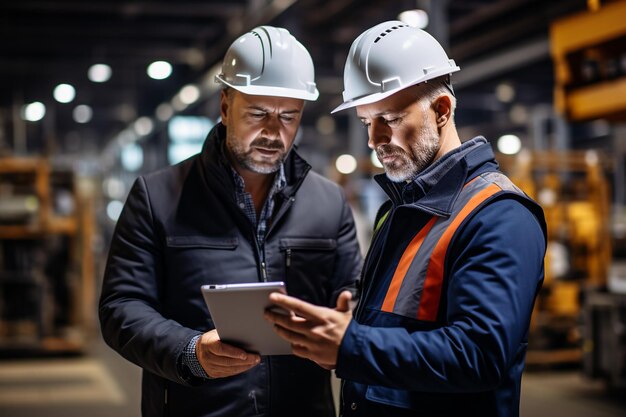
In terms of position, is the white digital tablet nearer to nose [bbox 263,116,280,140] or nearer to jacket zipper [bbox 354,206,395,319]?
jacket zipper [bbox 354,206,395,319]

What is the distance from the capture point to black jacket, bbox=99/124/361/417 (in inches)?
101

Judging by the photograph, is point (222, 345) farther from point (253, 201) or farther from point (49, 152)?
point (49, 152)

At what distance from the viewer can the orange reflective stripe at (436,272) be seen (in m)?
1.92

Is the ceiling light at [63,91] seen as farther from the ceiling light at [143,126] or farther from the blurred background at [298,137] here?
the ceiling light at [143,126]

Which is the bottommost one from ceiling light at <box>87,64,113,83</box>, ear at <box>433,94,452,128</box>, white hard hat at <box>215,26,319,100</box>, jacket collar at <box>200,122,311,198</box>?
jacket collar at <box>200,122,311,198</box>

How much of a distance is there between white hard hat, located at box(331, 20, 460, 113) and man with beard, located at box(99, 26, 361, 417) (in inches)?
18.3

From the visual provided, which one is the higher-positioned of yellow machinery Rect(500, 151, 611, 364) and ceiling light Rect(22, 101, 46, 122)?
ceiling light Rect(22, 101, 46, 122)

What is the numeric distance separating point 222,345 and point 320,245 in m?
0.70

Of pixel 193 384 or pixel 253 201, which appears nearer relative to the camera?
pixel 193 384

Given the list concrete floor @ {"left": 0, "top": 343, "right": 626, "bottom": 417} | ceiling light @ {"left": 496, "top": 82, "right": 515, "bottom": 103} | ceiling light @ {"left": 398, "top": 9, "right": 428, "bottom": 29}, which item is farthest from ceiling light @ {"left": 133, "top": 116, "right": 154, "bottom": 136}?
concrete floor @ {"left": 0, "top": 343, "right": 626, "bottom": 417}

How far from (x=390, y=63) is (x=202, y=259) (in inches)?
34.5

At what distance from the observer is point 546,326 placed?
30.3 ft

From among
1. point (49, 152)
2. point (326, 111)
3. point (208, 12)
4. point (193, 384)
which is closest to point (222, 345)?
point (193, 384)

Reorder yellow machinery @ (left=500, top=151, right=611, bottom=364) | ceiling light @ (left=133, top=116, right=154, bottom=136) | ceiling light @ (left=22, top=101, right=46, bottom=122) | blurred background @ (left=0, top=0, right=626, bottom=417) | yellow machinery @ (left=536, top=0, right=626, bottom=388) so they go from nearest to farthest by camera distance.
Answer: yellow machinery @ (left=536, top=0, right=626, bottom=388) < blurred background @ (left=0, top=0, right=626, bottom=417) < yellow machinery @ (left=500, top=151, right=611, bottom=364) < ceiling light @ (left=22, top=101, right=46, bottom=122) < ceiling light @ (left=133, top=116, right=154, bottom=136)
